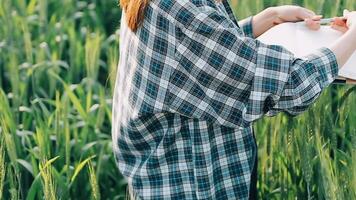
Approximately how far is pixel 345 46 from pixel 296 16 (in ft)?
0.78

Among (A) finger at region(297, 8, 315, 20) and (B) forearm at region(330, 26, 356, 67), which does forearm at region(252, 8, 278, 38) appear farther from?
(B) forearm at region(330, 26, 356, 67)

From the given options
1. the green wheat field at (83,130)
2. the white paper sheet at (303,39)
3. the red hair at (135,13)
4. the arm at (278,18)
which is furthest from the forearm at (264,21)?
the red hair at (135,13)

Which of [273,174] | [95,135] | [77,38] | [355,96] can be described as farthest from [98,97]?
[355,96]

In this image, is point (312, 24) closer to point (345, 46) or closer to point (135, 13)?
point (345, 46)

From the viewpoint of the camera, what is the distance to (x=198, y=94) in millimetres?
2096

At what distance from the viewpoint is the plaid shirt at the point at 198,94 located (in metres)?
2.03

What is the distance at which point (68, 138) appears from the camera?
2.72 m

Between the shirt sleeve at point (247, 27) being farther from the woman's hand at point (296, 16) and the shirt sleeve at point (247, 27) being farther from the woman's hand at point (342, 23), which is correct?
the woman's hand at point (342, 23)

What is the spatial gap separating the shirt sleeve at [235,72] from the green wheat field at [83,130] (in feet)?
0.82

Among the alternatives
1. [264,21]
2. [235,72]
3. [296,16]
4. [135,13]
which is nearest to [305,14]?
[296,16]

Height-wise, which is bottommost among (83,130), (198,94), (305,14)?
(83,130)

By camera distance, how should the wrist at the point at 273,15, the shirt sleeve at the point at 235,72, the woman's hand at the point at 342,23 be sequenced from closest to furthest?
1. the shirt sleeve at the point at 235,72
2. the woman's hand at the point at 342,23
3. the wrist at the point at 273,15

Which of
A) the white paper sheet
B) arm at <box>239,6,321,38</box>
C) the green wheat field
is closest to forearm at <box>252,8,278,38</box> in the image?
arm at <box>239,6,321,38</box>

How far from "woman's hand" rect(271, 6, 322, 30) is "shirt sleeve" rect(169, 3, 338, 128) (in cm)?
12
